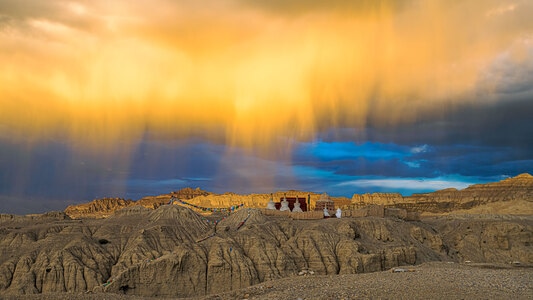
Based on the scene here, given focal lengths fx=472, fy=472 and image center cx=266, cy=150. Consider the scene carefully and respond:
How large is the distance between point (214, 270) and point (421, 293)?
108 feet

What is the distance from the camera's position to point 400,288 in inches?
1152

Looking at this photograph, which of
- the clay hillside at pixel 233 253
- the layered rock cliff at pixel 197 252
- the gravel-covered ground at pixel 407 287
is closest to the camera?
the gravel-covered ground at pixel 407 287

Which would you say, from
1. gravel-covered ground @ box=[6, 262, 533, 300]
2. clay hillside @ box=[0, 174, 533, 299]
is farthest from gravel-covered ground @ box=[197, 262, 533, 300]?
clay hillside @ box=[0, 174, 533, 299]

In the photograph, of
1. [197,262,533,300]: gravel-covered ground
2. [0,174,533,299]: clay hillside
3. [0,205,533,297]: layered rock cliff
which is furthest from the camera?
[0,205,533,297]: layered rock cliff

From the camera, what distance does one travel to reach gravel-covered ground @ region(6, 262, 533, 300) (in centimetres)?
2760

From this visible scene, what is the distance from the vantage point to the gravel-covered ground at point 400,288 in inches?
1087

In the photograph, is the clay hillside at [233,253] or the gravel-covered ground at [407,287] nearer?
the gravel-covered ground at [407,287]

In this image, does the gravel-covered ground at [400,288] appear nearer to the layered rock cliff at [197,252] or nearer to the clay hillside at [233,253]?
the clay hillside at [233,253]

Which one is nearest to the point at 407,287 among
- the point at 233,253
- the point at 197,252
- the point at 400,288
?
the point at 400,288

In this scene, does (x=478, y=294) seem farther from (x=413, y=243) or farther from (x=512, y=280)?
(x=413, y=243)

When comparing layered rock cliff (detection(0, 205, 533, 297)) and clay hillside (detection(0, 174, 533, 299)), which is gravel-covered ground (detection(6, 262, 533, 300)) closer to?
clay hillside (detection(0, 174, 533, 299))

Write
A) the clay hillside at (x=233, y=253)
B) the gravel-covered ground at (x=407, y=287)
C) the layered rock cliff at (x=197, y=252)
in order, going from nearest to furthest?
the gravel-covered ground at (x=407, y=287) < the clay hillside at (x=233, y=253) < the layered rock cliff at (x=197, y=252)

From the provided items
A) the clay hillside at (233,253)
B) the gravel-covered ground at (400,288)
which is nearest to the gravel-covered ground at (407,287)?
the gravel-covered ground at (400,288)

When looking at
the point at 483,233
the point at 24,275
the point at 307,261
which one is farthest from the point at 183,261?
the point at 483,233
